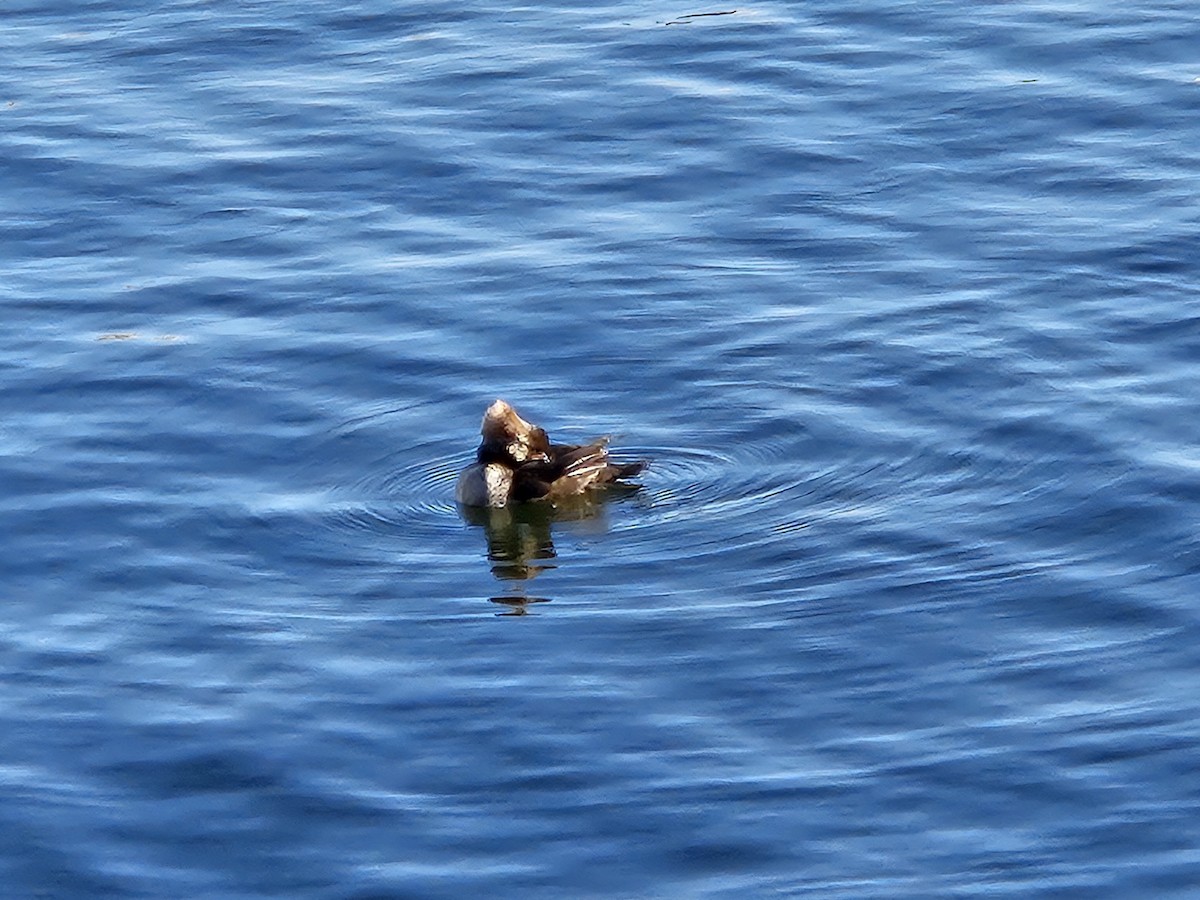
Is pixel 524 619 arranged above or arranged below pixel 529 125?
below

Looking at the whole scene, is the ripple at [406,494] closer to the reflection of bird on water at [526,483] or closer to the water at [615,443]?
the water at [615,443]

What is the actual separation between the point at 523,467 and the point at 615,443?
92cm

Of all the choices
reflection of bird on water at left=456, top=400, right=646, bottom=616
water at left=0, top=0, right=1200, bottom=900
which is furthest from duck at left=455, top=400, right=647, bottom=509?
water at left=0, top=0, right=1200, bottom=900

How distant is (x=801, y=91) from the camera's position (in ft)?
69.2

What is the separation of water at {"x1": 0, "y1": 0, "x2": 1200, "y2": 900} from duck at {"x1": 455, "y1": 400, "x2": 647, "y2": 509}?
0.20 m

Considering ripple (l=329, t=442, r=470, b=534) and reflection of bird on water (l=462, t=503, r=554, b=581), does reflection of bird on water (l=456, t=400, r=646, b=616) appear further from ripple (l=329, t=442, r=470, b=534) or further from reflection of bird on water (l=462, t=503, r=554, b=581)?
ripple (l=329, t=442, r=470, b=534)

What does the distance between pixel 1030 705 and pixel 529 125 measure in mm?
10073

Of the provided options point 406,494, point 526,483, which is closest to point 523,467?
point 526,483

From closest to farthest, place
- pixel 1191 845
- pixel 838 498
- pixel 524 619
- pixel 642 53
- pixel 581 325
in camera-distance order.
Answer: pixel 1191 845 < pixel 524 619 < pixel 838 498 < pixel 581 325 < pixel 642 53

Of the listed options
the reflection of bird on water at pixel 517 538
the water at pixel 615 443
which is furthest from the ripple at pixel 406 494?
the reflection of bird on water at pixel 517 538

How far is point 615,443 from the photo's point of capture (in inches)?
595

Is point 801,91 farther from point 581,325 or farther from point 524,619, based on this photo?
point 524,619

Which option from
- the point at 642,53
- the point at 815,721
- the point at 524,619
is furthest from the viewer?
the point at 642,53

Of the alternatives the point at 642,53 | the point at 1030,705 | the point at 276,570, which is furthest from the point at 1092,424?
the point at 642,53
